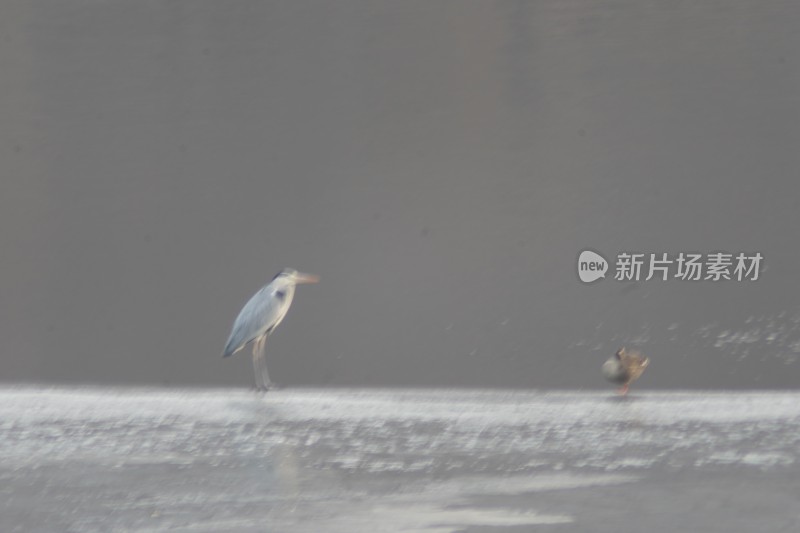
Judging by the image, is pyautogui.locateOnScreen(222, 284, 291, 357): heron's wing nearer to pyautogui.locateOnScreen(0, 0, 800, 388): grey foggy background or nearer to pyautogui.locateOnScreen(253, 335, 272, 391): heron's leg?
pyautogui.locateOnScreen(253, 335, 272, 391): heron's leg

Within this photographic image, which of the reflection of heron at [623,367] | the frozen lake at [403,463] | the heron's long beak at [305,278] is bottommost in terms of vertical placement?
the frozen lake at [403,463]

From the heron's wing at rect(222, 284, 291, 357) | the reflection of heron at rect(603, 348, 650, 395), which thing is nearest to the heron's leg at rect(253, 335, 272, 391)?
the heron's wing at rect(222, 284, 291, 357)

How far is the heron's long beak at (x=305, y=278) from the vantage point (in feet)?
19.9

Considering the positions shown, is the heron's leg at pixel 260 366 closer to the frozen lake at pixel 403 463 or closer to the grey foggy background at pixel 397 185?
the grey foggy background at pixel 397 185

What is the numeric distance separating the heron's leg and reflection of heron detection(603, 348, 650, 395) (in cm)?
181

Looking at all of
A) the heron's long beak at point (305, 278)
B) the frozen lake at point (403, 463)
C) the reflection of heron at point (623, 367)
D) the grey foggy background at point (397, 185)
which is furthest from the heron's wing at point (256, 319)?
the reflection of heron at point (623, 367)

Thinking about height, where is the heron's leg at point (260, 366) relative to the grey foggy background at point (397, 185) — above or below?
below

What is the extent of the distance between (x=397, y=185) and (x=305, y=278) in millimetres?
735

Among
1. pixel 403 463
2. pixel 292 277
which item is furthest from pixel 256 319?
pixel 403 463

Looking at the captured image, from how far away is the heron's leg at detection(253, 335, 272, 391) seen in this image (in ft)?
20.3

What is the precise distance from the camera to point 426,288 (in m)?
6.30

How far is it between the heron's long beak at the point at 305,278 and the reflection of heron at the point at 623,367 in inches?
64.1

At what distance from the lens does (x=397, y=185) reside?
6.30 metres

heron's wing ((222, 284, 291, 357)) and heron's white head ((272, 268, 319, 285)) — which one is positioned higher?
heron's white head ((272, 268, 319, 285))
